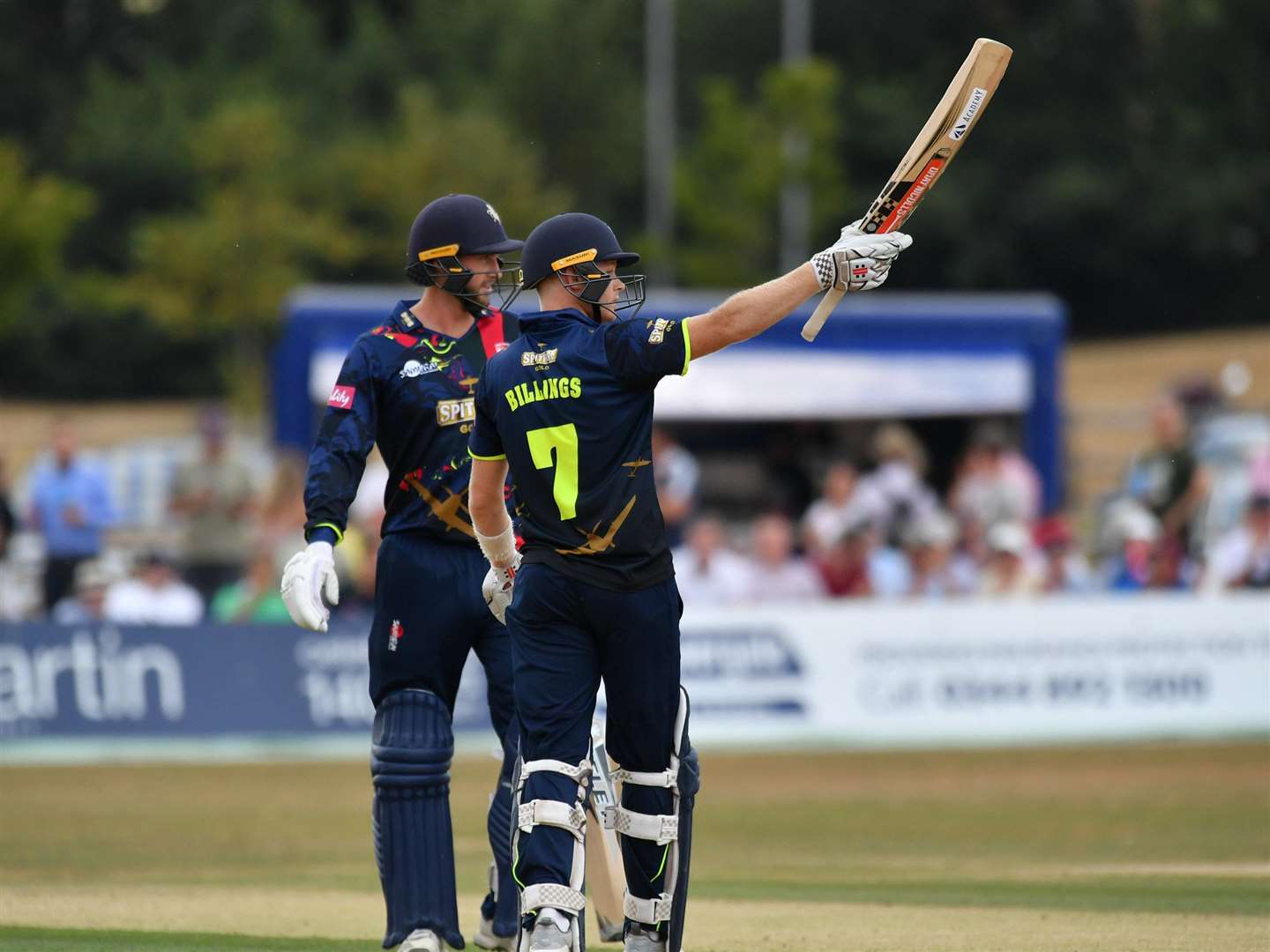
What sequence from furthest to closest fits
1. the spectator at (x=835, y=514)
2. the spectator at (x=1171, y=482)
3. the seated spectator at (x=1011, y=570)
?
the spectator at (x=835, y=514), the spectator at (x=1171, y=482), the seated spectator at (x=1011, y=570)

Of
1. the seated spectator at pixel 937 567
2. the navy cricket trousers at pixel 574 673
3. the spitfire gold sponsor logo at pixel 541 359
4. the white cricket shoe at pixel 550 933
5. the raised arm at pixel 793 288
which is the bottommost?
the seated spectator at pixel 937 567

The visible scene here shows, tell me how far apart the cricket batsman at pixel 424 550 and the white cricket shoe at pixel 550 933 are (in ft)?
1.85

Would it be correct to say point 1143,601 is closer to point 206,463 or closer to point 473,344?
point 206,463

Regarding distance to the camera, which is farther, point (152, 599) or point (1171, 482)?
point (1171, 482)

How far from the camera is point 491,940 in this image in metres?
6.52

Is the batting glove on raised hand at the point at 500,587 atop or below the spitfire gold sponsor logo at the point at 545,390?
below

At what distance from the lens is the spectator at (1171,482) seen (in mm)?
15828

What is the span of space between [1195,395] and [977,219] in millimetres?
19541

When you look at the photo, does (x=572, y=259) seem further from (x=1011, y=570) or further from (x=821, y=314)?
(x=1011, y=570)

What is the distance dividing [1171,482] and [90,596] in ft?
27.2

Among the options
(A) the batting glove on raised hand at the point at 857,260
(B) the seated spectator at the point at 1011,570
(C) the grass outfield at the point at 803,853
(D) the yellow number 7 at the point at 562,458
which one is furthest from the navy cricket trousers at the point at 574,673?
(B) the seated spectator at the point at 1011,570

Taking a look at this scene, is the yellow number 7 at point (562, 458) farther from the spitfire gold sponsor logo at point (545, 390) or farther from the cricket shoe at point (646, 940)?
the cricket shoe at point (646, 940)

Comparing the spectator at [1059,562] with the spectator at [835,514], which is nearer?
the spectator at [1059,562]

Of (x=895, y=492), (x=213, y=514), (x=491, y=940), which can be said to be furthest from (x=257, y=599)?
(x=491, y=940)
